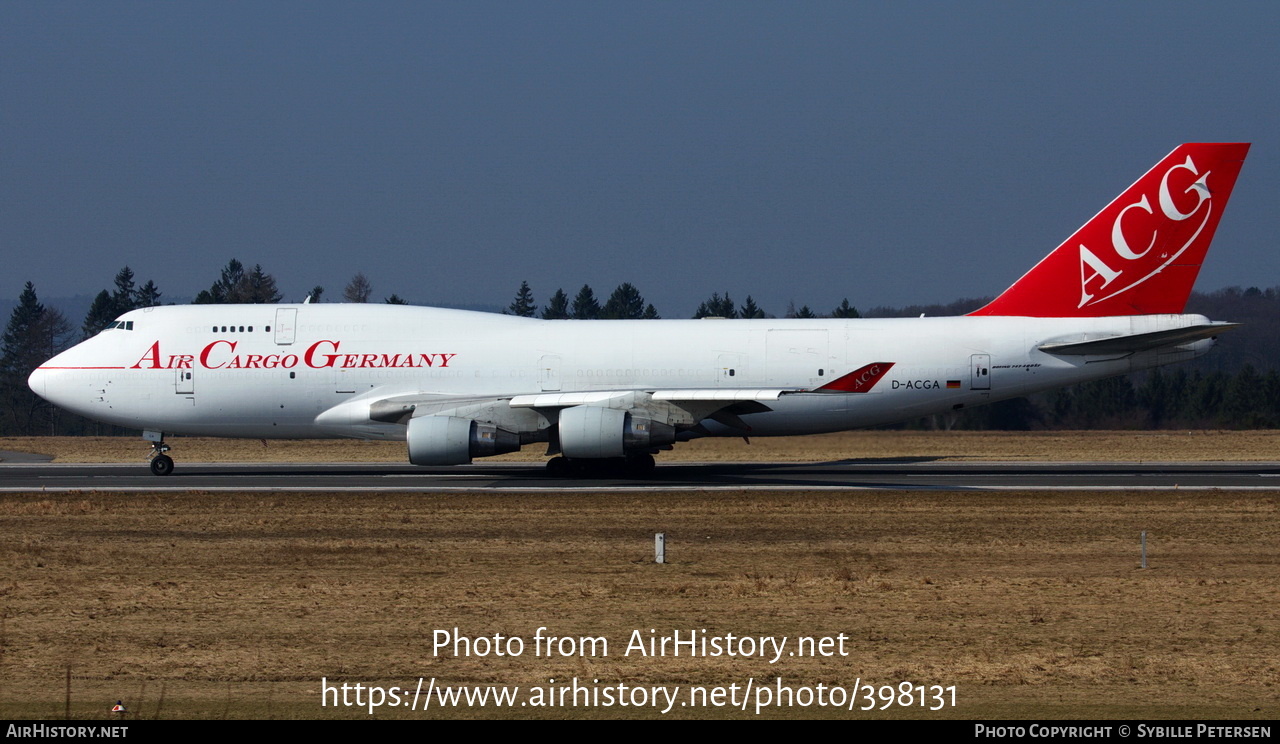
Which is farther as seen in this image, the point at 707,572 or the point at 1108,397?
the point at 1108,397

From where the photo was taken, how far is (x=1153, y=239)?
2984 cm

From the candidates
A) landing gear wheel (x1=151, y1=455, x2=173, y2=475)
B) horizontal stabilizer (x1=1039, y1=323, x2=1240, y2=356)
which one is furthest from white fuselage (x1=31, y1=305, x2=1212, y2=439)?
landing gear wheel (x1=151, y1=455, x2=173, y2=475)

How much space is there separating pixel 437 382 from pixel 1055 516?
1530 cm

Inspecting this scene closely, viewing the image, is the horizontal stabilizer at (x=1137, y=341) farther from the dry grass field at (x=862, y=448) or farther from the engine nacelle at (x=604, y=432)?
the engine nacelle at (x=604, y=432)

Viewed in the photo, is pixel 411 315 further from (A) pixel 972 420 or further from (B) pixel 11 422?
(B) pixel 11 422

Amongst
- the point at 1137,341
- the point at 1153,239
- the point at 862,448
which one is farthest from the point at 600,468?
the point at 1153,239

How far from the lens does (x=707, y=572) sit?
616 inches

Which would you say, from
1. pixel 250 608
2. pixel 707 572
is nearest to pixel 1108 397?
pixel 707 572

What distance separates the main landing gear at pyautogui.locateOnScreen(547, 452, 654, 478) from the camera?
3023 cm

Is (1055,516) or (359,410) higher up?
(359,410)

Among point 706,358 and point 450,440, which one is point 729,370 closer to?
point 706,358

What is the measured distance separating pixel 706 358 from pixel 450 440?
6.56 metres
